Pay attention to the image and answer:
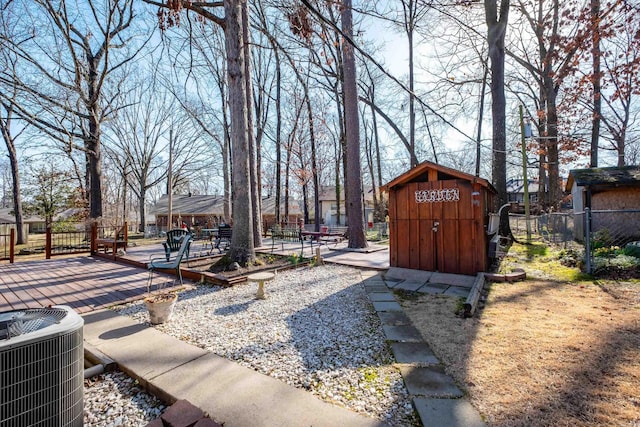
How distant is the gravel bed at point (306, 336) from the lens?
2.30m

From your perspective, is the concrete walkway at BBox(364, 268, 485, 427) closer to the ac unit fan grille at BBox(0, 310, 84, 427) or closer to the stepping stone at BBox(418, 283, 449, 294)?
the stepping stone at BBox(418, 283, 449, 294)

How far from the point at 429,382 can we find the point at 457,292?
3.09m

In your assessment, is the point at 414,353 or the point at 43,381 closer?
the point at 43,381

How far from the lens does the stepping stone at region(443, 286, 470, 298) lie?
195 inches

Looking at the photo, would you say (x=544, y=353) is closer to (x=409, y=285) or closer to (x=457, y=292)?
(x=457, y=292)

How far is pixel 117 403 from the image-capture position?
7.39ft

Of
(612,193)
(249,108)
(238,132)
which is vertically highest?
(249,108)

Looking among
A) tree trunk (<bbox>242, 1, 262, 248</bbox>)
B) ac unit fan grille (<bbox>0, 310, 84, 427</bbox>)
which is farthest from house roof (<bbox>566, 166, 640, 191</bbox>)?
ac unit fan grille (<bbox>0, 310, 84, 427</bbox>)

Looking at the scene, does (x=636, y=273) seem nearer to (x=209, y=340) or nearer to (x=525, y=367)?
(x=525, y=367)

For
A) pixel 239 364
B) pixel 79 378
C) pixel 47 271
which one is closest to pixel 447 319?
pixel 239 364

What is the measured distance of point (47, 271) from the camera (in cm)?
717

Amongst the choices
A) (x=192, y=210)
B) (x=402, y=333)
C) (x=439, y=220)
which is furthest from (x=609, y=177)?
(x=192, y=210)

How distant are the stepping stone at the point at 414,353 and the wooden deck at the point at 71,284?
4.23m

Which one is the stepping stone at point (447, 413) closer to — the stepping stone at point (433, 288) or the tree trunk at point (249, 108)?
the stepping stone at point (433, 288)
